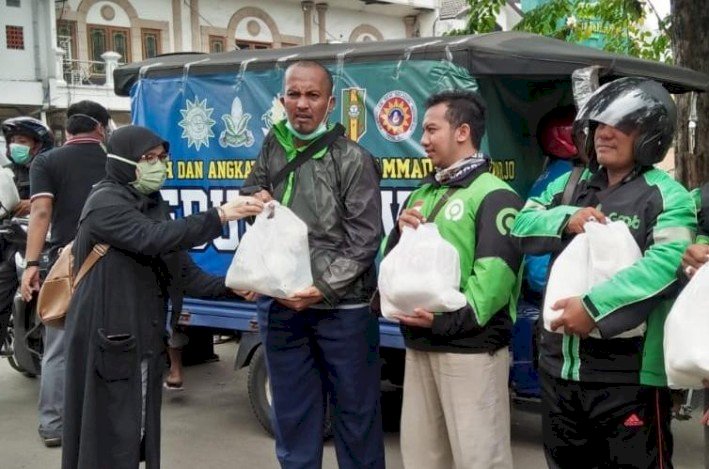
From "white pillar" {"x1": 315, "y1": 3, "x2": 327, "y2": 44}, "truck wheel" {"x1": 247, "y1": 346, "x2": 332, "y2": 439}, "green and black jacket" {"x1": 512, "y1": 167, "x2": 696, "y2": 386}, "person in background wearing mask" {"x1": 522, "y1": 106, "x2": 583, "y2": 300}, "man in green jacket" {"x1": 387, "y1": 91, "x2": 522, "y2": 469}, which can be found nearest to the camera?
"green and black jacket" {"x1": 512, "y1": 167, "x2": 696, "y2": 386}

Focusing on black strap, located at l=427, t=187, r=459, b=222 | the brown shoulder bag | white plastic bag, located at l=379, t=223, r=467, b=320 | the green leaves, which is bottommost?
the brown shoulder bag

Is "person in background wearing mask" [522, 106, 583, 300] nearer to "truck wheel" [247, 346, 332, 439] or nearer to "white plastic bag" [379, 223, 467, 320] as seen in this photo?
"white plastic bag" [379, 223, 467, 320]

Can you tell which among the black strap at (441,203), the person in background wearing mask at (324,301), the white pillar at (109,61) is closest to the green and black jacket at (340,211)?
the person in background wearing mask at (324,301)

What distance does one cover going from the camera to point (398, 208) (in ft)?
15.4

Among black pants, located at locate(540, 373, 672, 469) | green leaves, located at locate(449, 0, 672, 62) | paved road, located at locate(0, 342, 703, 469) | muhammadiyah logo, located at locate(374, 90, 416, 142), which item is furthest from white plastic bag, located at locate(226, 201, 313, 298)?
green leaves, located at locate(449, 0, 672, 62)

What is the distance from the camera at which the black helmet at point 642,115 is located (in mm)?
2734

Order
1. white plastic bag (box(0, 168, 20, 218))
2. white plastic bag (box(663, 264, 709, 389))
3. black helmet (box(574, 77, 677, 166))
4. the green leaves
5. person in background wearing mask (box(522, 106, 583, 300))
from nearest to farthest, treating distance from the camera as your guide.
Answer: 1. white plastic bag (box(663, 264, 709, 389))
2. black helmet (box(574, 77, 677, 166))
3. person in background wearing mask (box(522, 106, 583, 300))
4. white plastic bag (box(0, 168, 20, 218))
5. the green leaves

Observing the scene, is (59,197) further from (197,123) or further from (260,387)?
(260,387)

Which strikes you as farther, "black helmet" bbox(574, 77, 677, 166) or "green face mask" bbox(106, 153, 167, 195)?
"green face mask" bbox(106, 153, 167, 195)

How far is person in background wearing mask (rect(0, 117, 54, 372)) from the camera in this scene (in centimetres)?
599

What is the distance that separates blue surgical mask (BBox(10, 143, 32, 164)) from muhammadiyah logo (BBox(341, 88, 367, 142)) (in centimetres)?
271

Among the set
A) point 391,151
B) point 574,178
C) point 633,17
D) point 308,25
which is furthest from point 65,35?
point 574,178

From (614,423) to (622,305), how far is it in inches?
17.0

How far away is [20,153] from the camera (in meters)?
6.21
